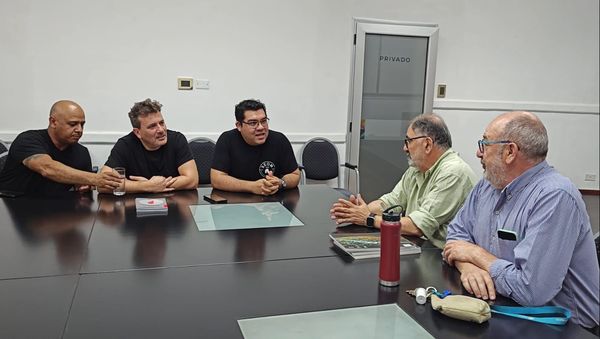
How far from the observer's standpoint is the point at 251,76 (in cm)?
459

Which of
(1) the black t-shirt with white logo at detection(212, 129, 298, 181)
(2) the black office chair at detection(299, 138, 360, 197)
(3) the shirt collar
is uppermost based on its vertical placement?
(3) the shirt collar

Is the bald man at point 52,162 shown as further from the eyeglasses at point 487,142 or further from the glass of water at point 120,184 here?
the eyeglasses at point 487,142

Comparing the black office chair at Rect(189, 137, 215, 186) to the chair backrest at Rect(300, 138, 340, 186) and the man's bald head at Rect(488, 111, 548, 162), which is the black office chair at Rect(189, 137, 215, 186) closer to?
the chair backrest at Rect(300, 138, 340, 186)

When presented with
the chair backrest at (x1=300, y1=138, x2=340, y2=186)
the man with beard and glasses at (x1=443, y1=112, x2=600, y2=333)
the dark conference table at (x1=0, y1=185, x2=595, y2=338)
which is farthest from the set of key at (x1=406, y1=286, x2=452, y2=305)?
the chair backrest at (x1=300, y1=138, x2=340, y2=186)

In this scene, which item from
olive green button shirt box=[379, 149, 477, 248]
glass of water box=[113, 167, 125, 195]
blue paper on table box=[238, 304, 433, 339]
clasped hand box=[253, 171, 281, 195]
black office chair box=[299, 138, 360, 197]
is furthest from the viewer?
black office chair box=[299, 138, 360, 197]

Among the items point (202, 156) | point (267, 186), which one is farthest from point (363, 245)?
point (202, 156)

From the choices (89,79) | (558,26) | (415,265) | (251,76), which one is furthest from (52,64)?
(558,26)

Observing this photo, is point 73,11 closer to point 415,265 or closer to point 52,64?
point 52,64

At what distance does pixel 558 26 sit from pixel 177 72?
428 centimetres

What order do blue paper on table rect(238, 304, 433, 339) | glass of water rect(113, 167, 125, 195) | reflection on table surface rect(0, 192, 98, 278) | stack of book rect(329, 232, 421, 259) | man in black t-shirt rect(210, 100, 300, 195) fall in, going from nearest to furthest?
blue paper on table rect(238, 304, 433, 339)
reflection on table surface rect(0, 192, 98, 278)
stack of book rect(329, 232, 421, 259)
glass of water rect(113, 167, 125, 195)
man in black t-shirt rect(210, 100, 300, 195)

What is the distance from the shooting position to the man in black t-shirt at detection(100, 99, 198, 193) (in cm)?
296

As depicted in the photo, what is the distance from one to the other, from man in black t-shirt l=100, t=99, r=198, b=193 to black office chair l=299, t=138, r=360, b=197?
178 centimetres

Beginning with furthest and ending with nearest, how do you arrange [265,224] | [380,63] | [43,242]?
[380,63]
[265,224]
[43,242]

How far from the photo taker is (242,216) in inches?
91.4
